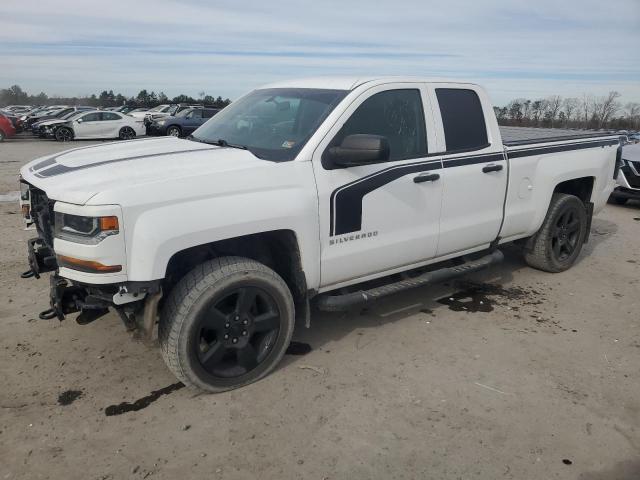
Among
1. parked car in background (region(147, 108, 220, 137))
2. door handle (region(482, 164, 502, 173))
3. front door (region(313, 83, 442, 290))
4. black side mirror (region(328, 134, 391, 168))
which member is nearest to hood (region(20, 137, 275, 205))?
black side mirror (region(328, 134, 391, 168))

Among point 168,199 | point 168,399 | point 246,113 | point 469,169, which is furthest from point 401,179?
point 168,399

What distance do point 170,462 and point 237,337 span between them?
0.85m

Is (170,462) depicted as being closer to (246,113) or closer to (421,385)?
(421,385)

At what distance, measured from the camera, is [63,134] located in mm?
23156

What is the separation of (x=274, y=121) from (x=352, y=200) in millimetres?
925

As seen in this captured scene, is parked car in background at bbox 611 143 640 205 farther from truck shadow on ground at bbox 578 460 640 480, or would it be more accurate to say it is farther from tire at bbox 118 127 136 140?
tire at bbox 118 127 136 140

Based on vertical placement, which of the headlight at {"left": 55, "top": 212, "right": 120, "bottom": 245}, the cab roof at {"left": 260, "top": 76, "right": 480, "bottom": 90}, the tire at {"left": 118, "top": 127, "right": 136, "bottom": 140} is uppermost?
the cab roof at {"left": 260, "top": 76, "right": 480, "bottom": 90}

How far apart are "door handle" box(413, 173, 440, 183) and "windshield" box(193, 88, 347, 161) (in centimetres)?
82

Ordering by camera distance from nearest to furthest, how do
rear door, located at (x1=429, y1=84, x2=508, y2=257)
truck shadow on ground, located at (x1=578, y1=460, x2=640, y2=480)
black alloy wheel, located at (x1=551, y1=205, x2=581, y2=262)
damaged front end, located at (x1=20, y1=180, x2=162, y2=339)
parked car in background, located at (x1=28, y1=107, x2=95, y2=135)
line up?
truck shadow on ground, located at (x1=578, y1=460, x2=640, y2=480), damaged front end, located at (x1=20, y1=180, x2=162, y2=339), rear door, located at (x1=429, y1=84, x2=508, y2=257), black alloy wheel, located at (x1=551, y1=205, x2=581, y2=262), parked car in background, located at (x1=28, y1=107, x2=95, y2=135)

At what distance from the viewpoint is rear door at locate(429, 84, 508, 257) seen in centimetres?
423

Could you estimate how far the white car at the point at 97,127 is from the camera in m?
23.1

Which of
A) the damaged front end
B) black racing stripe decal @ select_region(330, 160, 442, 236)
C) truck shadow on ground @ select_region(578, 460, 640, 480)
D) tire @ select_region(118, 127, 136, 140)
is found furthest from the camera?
tire @ select_region(118, 127, 136, 140)

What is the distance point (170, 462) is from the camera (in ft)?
9.04

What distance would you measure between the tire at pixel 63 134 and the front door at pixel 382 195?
74.4ft
